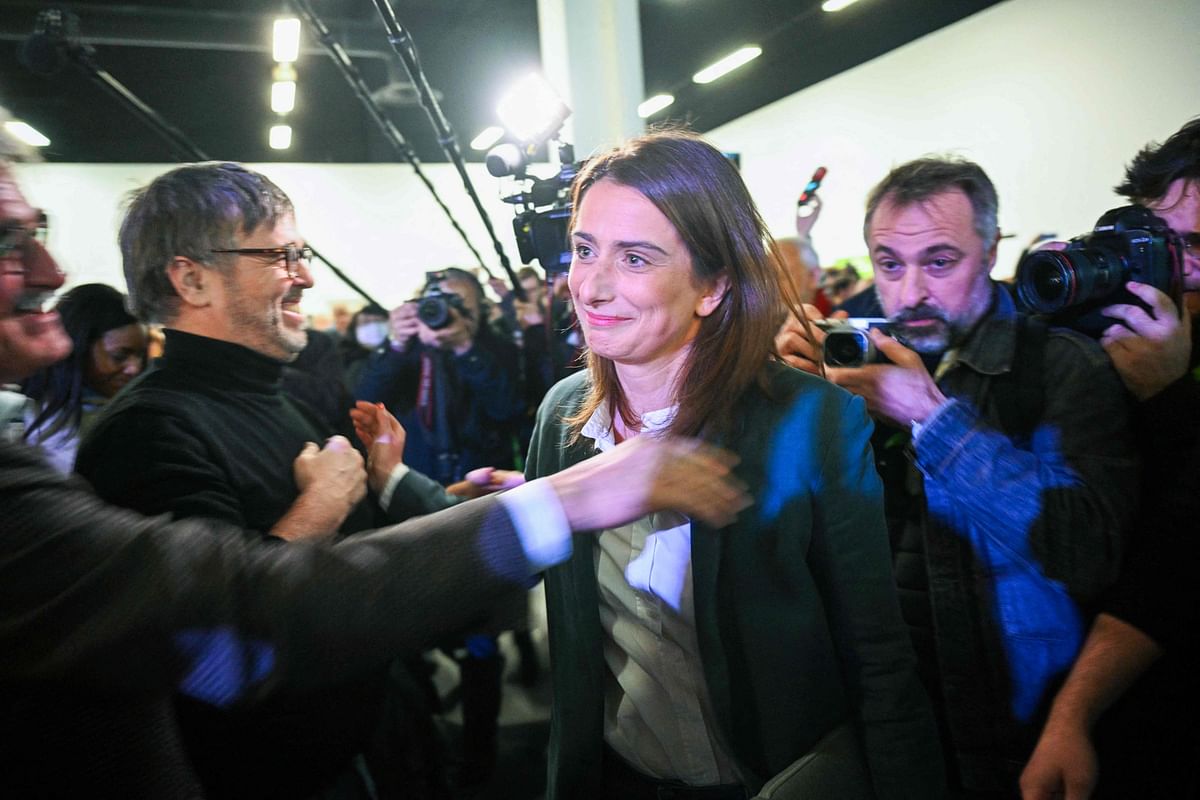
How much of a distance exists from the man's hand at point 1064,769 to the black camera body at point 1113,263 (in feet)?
2.28

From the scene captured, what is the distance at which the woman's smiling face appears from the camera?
47.4 inches

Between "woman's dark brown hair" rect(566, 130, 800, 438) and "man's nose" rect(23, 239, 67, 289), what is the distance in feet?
2.72

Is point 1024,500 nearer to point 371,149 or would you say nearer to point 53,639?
point 53,639

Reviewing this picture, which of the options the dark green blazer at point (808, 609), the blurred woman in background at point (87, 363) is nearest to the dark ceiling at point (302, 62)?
the blurred woman in background at point (87, 363)

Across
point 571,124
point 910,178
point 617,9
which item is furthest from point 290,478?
point 617,9

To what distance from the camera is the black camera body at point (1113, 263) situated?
1.21 m

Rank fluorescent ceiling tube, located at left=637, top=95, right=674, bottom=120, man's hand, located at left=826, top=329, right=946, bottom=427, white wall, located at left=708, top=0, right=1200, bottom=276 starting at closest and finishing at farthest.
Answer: man's hand, located at left=826, top=329, right=946, bottom=427
white wall, located at left=708, top=0, right=1200, bottom=276
fluorescent ceiling tube, located at left=637, top=95, right=674, bottom=120

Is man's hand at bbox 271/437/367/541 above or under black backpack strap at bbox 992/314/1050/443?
under

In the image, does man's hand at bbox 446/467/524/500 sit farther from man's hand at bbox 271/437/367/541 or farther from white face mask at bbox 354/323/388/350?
white face mask at bbox 354/323/388/350

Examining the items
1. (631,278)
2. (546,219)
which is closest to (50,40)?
(546,219)

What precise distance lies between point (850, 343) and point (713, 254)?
373mm

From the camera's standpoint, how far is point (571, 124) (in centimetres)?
301

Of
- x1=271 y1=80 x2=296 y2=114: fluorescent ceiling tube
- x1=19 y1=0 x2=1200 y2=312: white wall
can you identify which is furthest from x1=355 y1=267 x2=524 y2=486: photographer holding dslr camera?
x1=271 y1=80 x2=296 y2=114: fluorescent ceiling tube

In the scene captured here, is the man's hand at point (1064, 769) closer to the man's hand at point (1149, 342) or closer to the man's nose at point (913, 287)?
the man's hand at point (1149, 342)
